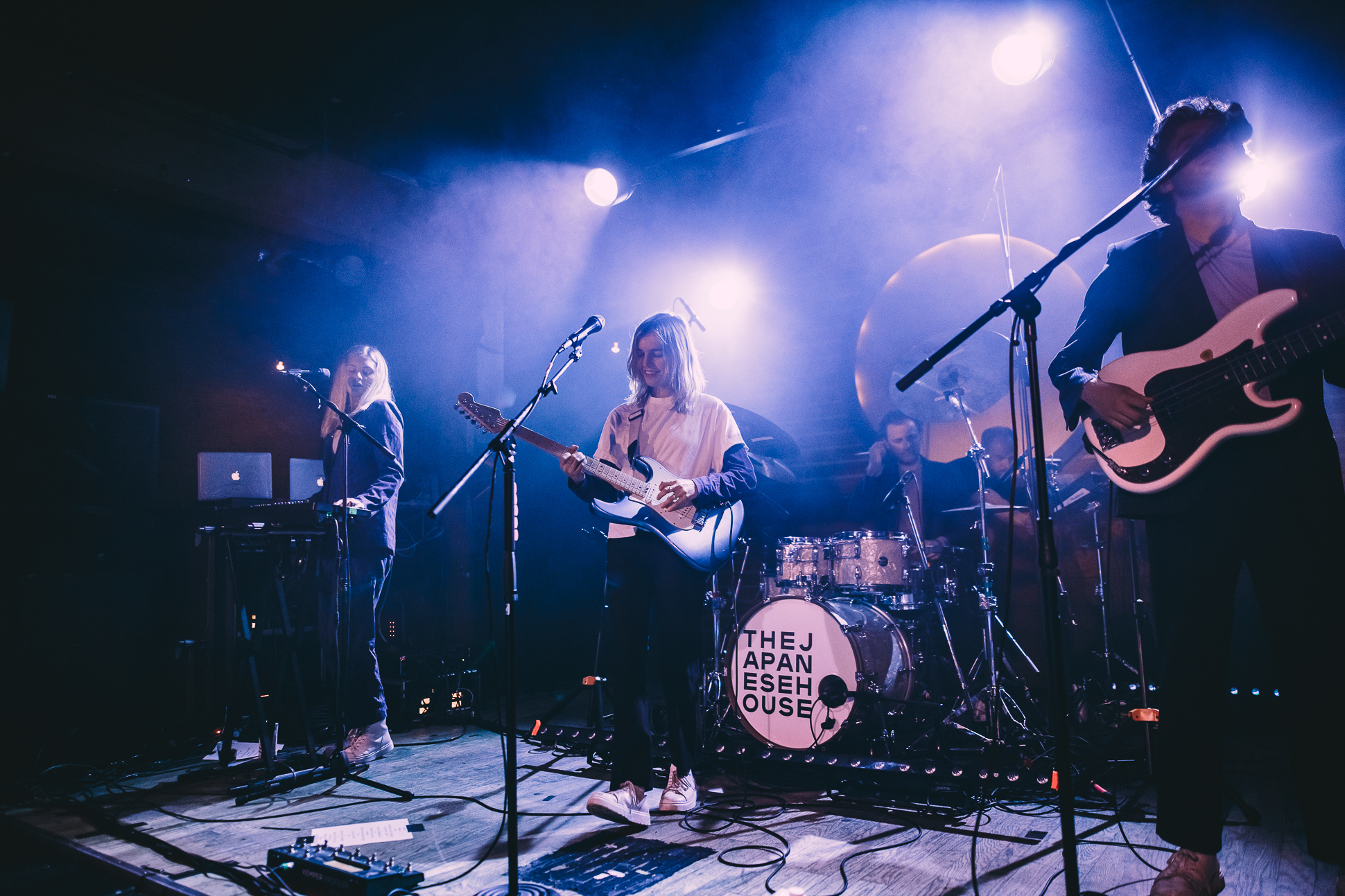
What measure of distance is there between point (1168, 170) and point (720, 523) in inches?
80.7

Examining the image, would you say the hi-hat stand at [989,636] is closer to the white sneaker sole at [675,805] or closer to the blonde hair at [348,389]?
the white sneaker sole at [675,805]

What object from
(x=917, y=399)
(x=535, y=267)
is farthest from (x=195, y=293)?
(x=917, y=399)

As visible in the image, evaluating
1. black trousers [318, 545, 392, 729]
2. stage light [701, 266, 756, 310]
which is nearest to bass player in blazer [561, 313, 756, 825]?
black trousers [318, 545, 392, 729]

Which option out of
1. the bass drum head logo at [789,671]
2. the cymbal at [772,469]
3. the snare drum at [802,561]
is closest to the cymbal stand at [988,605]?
the bass drum head logo at [789,671]

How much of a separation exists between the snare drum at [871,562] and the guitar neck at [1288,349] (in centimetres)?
245

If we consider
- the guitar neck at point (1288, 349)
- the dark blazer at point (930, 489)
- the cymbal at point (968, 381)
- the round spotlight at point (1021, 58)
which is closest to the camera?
the guitar neck at point (1288, 349)

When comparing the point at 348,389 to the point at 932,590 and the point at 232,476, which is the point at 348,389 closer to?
the point at 232,476

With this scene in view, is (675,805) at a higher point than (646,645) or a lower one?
lower

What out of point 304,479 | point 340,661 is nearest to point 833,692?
point 340,661

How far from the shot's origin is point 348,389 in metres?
4.49

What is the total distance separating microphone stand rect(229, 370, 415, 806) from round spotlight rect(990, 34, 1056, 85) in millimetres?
4672

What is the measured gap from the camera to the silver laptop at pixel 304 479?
5.59 m

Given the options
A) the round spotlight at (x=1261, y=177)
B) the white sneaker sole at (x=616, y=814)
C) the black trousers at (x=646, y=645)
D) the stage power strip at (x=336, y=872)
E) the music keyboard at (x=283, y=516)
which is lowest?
the white sneaker sole at (x=616, y=814)

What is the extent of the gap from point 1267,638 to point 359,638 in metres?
3.97
